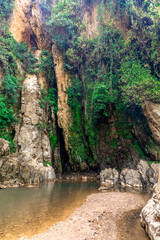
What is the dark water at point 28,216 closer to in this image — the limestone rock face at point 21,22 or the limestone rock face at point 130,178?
the limestone rock face at point 130,178

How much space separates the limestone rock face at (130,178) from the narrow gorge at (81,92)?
10cm

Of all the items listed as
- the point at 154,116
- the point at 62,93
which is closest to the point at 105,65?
the point at 62,93

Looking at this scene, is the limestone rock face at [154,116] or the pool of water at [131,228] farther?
the limestone rock face at [154,116]

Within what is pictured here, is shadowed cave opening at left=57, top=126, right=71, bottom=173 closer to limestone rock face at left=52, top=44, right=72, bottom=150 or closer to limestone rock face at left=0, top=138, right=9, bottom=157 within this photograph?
limestone rock face at left=52, top=44, right=72, bottom=150

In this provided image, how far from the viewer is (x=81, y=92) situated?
23.7 meters

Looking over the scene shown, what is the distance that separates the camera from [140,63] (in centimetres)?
1956

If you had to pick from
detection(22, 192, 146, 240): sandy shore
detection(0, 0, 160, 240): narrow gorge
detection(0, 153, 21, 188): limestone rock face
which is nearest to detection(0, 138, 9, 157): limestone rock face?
detection(0, 0, 160, 240): narrow gorge

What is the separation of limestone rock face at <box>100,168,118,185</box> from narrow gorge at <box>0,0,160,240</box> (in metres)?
0.11

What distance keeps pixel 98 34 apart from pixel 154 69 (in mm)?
10573

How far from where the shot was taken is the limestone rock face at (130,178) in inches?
599

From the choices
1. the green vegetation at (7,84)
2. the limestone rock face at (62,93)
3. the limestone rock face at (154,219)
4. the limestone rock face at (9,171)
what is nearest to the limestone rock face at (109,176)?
the limestone rock face at (62,93)

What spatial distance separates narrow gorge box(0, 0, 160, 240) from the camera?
16594mm

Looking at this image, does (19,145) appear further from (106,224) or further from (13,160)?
(106,224)

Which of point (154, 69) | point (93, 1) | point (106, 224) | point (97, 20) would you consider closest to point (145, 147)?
point (154, 69)
